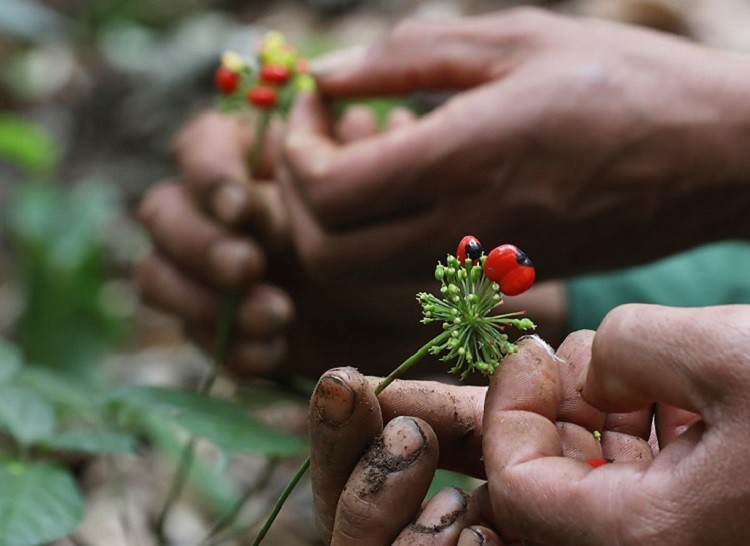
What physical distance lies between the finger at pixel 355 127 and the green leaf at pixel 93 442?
79 centimetres

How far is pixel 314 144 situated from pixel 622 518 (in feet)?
3.34

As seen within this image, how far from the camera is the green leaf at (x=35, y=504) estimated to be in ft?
2.90

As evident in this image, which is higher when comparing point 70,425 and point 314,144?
point 314,144

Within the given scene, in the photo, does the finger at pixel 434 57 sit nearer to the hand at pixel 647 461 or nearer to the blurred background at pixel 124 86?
the hand at pixel 647 461

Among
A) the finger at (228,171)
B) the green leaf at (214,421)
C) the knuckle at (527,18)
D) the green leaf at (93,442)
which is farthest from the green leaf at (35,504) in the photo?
the knuckle at (527,18)

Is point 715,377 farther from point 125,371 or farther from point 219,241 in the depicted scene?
point 125,371

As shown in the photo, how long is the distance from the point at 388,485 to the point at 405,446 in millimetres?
34

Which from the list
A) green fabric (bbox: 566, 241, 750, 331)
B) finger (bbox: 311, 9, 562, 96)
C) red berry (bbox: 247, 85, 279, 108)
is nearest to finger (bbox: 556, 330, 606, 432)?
finger (bbox: 311, 9, 562, 96)

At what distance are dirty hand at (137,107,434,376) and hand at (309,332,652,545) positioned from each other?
863 millimetres

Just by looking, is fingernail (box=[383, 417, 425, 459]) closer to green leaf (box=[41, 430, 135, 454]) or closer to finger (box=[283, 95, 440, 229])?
green leaf (box=[41, 430, 135, 454])

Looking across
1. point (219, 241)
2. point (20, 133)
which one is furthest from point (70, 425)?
point (20, 133)

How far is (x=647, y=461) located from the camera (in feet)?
2.15

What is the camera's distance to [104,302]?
2641 mm

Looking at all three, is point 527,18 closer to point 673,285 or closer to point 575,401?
point 575,401
